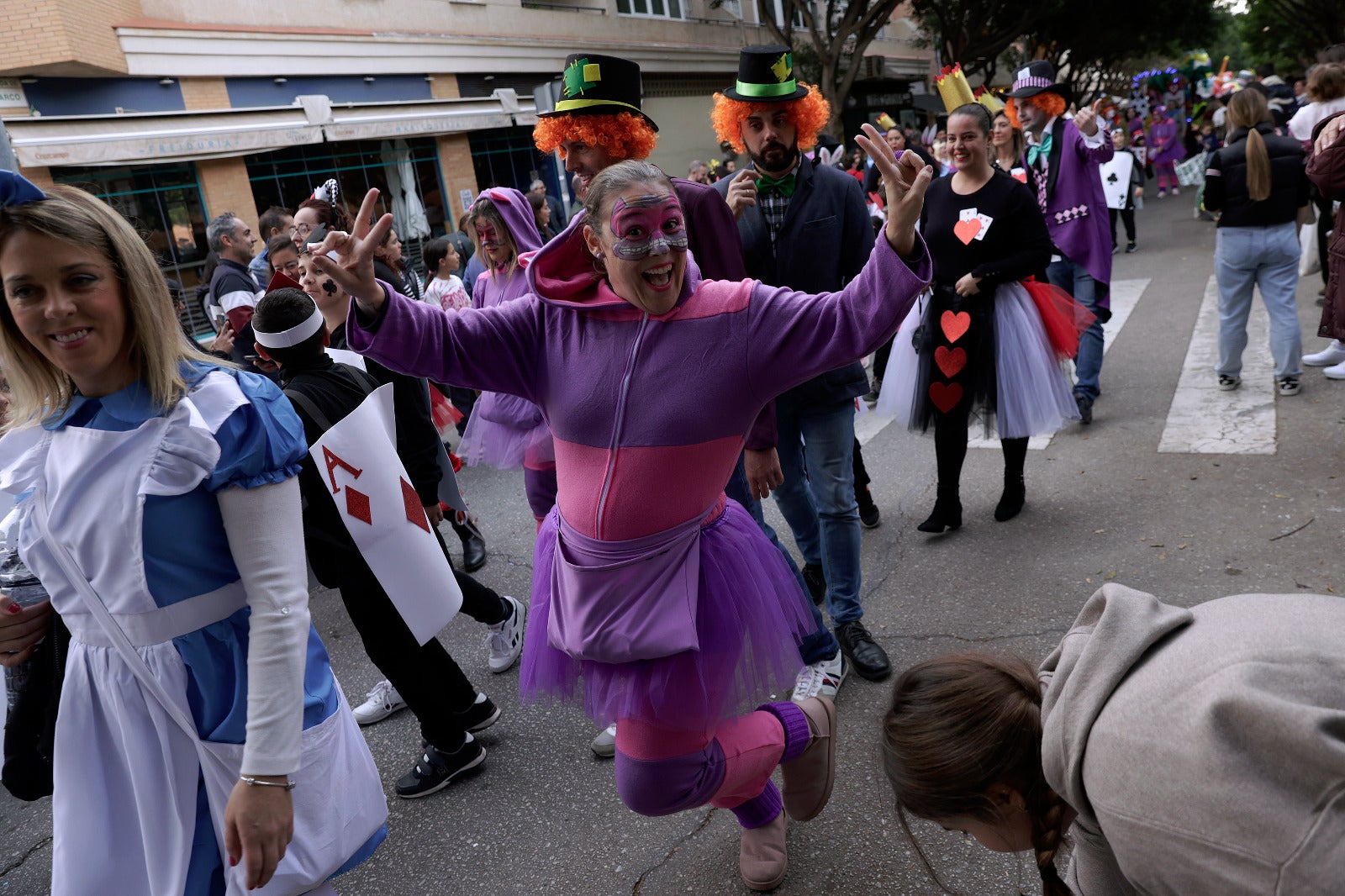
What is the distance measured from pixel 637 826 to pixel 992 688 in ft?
5.56

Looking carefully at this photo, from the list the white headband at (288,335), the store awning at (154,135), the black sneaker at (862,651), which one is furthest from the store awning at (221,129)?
the black sneaker at (862,651)

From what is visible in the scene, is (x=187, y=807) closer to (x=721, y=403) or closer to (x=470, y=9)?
(x=721, y=403)

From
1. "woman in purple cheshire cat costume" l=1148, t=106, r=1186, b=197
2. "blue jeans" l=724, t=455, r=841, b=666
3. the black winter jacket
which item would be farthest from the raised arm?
"woman in purple cheshire cat costume" l=1148, t=106, r=1186, b=197

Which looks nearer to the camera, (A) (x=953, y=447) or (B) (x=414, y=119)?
(A) (x=953, y=447)

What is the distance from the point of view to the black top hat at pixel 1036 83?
6.73 metres

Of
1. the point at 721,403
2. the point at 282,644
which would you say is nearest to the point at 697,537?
the point at 721,403

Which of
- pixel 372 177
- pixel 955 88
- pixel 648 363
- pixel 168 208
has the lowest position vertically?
pixel 648 363

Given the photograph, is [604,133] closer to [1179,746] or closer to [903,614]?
[903,614]

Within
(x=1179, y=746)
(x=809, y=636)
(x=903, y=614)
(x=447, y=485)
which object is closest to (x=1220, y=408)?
(x=903, y=614)

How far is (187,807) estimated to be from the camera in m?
1.85

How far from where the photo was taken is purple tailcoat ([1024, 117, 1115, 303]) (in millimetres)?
6324

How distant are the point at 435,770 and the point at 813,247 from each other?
2.37 metres

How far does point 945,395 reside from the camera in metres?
4.71

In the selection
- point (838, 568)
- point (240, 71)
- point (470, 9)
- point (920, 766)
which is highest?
point (470, 9)
